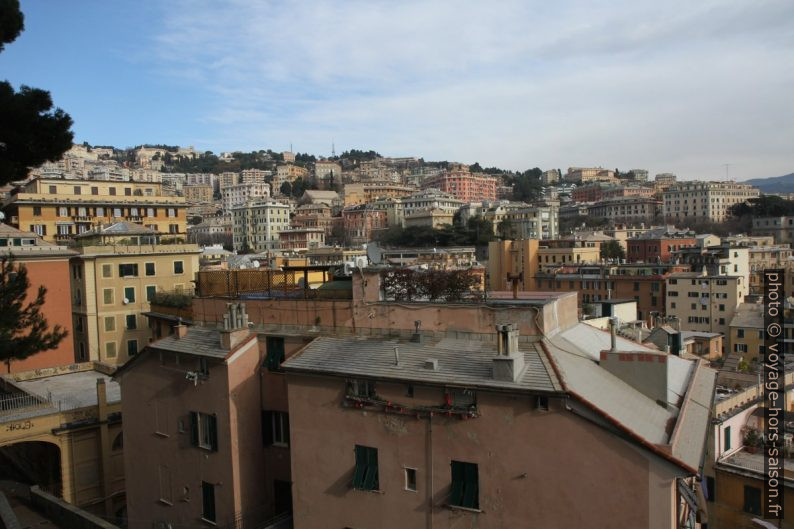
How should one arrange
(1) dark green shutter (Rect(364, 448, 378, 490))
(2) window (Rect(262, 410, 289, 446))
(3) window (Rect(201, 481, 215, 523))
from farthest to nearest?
(3) window (Rect(201, 481, 215, 523))
(2) window (Rect(262, 410, 289, 446))
(1) dark green shutter (Rect(364, 448, 378, 490))

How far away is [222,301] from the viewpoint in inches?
600

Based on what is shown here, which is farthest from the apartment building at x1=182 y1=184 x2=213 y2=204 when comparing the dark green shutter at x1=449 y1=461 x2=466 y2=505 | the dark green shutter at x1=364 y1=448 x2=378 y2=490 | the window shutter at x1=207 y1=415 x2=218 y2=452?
the dark green shutter at x1=449 y1=461 x2=466 y2=505

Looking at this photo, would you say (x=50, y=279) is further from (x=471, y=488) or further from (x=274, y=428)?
(x=471, y=488)

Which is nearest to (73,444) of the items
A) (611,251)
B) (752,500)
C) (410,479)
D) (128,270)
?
(410,479)

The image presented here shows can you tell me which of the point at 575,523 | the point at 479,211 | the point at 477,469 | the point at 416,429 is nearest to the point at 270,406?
the point at 416,429

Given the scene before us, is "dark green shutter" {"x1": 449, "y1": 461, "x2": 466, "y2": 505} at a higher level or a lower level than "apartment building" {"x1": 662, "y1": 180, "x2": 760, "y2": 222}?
lower

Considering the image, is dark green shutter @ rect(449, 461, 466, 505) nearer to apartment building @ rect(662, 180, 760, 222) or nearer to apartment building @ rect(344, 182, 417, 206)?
apartment building @ rect(662, 180, 760, 222)

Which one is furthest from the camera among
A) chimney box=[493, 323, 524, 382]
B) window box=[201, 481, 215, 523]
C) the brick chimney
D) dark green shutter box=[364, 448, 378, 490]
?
window box=[201, 481, 215, 523]

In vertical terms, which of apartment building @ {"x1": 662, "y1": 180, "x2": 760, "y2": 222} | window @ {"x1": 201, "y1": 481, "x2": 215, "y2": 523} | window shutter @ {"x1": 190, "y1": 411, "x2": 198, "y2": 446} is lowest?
window @ {"x1": 201, "y1": 481, "x2": 215, "y2": 523}

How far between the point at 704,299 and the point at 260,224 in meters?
85.2

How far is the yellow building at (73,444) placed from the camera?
1809cm

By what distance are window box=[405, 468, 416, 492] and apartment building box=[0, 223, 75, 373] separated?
22842mm

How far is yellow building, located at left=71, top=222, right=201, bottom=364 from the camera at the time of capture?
3119cm

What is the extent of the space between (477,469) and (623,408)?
249 centimetres
